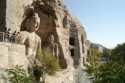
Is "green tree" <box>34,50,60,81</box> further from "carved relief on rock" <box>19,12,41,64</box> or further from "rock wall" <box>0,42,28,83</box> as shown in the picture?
"rock wall" <box>0,42,28,83</box>

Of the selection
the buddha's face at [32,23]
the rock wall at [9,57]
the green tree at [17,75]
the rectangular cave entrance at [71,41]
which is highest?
the buddha's face at [32,23]

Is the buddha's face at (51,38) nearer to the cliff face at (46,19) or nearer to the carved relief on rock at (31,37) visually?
the cliff face at (46,19)

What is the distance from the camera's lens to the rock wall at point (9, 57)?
77.1ft

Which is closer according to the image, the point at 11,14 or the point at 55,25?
the point at 11,14

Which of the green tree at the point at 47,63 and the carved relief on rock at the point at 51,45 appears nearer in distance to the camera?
the green tree at the point at 47,63

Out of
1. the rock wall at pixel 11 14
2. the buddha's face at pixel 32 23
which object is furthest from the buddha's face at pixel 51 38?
the rock wall at pixel 11 14

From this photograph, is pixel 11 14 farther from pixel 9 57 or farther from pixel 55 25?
pixel 9 57


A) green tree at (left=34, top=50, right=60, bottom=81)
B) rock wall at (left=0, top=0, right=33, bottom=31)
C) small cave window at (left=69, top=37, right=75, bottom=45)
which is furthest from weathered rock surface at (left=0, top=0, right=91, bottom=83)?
small cave window at (left=69, top=37, right=75, bottom=45)

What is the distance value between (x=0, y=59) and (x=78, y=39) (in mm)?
31437

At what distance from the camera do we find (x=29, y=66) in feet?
91.5

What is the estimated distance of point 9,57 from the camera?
81.3ft

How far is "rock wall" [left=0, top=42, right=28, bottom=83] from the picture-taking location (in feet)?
77.1

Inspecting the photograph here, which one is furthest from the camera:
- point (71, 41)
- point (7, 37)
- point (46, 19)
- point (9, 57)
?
point (71, 41)

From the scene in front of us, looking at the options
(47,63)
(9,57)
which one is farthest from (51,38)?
(9,57)
